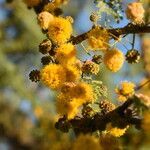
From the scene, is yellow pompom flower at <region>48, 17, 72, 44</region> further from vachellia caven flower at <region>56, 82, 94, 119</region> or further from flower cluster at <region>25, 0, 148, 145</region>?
vachellia caven flower at <region>56, 82, 94, 119</region>

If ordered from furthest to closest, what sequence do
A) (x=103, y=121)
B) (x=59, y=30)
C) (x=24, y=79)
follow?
(x=24, y=79), (x=59, y=30), (x=103, y=121)

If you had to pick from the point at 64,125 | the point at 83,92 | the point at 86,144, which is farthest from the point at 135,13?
the point at 86,144

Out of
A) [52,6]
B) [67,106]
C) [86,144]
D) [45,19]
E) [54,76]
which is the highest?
[52,6]

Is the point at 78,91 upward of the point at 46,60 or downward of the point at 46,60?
downward

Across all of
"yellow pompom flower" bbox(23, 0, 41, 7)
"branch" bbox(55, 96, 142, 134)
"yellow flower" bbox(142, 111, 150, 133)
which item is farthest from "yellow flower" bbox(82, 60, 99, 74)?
"yellow flower" bbox(142, 111, 150, 133)

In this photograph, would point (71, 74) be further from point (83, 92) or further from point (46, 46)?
point (46, 46)

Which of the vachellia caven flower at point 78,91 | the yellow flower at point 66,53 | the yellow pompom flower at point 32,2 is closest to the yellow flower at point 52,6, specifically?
the yellow pompom flower at point 32,2
